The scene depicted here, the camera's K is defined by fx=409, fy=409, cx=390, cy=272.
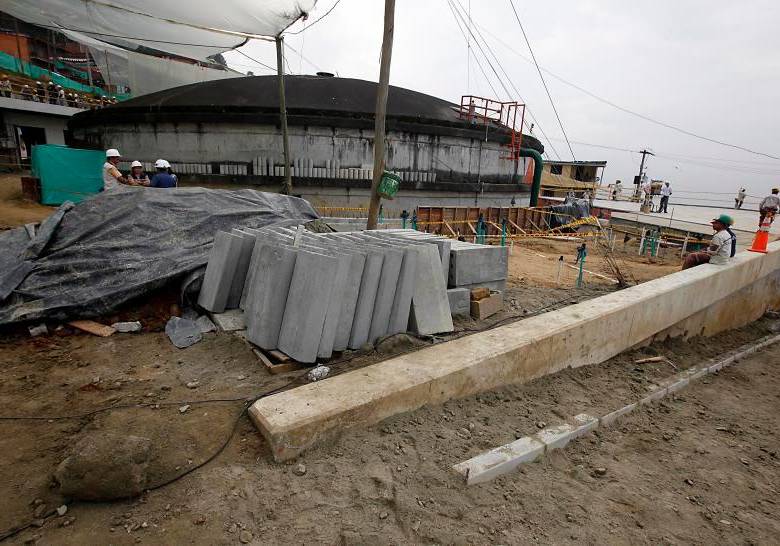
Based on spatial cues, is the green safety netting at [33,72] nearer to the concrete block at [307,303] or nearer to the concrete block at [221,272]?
the concrete block at [221,272]

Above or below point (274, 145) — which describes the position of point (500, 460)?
below

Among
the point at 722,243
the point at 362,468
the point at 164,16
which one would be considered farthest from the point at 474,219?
the point at 362,468

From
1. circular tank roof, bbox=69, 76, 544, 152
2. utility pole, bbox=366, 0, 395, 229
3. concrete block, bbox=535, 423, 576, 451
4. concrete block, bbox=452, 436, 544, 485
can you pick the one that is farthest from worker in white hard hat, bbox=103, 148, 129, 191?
concrete block, bbox=535, 423, 576, 451

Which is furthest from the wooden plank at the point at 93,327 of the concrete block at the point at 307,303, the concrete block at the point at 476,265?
the concrete block at the point at 476,265

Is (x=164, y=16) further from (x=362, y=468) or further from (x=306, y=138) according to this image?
(x=362, y=468)

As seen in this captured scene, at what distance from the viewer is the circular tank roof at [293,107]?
1503 cm

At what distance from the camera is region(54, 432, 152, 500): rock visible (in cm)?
232

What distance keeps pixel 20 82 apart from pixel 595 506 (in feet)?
135

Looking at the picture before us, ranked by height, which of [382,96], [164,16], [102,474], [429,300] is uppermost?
[164,16]

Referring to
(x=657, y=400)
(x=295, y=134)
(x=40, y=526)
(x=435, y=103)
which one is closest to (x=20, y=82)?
(x=295, y=134)

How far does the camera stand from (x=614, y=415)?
4.41 meters

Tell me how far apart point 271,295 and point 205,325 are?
130 centimetres

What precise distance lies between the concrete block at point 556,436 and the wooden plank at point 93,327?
4.71 m

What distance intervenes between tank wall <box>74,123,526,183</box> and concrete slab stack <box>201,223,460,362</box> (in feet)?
36.3
